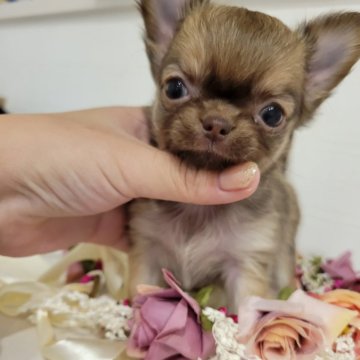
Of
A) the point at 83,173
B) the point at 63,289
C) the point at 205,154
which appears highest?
the point at 205,154

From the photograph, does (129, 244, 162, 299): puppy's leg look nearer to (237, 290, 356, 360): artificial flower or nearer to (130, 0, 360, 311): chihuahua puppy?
(130, 0, 360, 311): chihuahua puppy

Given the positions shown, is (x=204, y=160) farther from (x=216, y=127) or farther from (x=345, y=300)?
(x=345, y=300)

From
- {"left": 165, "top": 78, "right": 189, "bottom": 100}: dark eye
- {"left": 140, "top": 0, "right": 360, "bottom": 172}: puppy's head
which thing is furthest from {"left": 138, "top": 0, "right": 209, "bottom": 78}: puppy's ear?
{"left": 165, "top": 78, "right": 189, "bottom": 100}: dark eye

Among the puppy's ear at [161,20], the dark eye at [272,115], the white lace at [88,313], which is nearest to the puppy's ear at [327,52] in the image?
the dark eye at [272,115]

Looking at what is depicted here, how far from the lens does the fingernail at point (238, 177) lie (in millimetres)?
1095

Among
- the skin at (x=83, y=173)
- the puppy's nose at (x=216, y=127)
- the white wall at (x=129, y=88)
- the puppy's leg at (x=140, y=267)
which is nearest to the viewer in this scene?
the puppy's nose at (x=216, y=127)

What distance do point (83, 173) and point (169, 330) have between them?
0.43m

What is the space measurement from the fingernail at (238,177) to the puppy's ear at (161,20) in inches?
16.4

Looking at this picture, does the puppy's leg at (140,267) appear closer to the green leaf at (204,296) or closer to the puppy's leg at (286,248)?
the green leaf at (204,296)

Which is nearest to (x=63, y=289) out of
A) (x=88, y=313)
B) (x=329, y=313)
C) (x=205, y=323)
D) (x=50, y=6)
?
(x=88, y=313)

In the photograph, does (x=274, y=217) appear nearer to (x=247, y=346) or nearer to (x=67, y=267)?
(x=247, y=346)

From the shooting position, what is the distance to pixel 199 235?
4.73 ft

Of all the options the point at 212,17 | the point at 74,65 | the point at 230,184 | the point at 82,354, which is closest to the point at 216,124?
the point at 230,184

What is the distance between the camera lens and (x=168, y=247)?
1495mm
